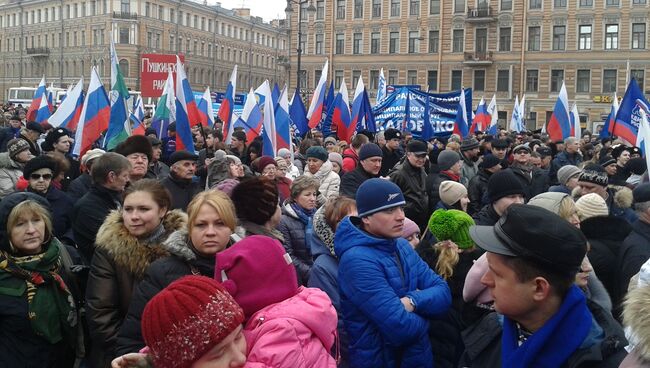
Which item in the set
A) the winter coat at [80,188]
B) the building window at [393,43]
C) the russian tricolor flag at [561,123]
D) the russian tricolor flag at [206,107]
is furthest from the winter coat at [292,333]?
the building window at [393,43]

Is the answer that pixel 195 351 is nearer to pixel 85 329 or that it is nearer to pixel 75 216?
pixel 85 329

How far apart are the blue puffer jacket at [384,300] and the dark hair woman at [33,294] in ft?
5.23

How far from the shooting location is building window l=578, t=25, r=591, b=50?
46375 mm

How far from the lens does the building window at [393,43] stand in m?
53.0

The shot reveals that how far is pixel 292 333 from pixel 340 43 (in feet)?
179

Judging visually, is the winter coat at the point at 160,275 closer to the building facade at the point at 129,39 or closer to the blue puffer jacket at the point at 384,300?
the blue puffer jacket at the point at 384,300

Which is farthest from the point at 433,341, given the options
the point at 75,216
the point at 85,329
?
the point at 75,216

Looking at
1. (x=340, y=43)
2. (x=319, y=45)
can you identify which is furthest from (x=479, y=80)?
(x=319, y=45)

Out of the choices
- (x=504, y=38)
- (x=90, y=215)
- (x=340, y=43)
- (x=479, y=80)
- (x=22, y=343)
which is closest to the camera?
(x=22, y=343)

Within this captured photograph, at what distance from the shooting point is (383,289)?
3291 mm

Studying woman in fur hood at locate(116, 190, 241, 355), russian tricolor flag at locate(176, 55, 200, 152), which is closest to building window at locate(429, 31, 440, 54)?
russian tricolor flag at locate(176, 55, 200, 152)

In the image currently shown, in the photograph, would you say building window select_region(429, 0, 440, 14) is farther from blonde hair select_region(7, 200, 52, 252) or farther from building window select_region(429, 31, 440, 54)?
blonde hair select_region(7, 200, 52, 252)

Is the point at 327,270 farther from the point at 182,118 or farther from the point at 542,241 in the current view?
the point at 182,118

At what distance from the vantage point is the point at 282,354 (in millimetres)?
2199
